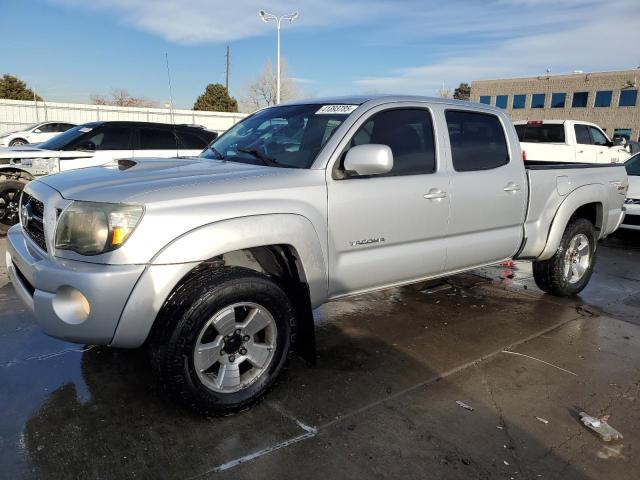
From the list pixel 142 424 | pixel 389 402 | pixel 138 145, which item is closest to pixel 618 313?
pixel 389 402

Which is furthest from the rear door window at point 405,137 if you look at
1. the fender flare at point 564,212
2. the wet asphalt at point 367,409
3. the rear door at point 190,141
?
the rear door at point 190,141

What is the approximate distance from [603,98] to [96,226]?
→ 50.7 meters

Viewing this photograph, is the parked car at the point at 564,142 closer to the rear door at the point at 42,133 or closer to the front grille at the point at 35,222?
the front grille at the point at 35,222

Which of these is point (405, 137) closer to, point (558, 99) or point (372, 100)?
point (372, 100)

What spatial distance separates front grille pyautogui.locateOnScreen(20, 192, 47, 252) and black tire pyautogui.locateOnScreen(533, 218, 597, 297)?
444cm

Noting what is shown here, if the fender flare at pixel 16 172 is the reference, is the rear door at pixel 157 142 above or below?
above

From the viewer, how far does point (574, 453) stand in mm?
2646

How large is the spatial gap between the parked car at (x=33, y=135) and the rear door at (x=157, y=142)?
46.0ft

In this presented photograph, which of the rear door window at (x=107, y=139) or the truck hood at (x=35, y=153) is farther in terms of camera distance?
the rear door window at (x=107, y=139)

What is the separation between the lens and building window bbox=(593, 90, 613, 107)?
4378cm

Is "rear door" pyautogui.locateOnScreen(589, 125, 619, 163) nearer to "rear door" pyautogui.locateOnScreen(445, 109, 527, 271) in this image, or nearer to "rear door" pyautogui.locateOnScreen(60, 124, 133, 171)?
"rear door" pyautogui.locateOnScreen(445, 109, 527, 271)

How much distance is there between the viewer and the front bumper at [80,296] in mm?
2455

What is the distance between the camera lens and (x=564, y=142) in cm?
1349

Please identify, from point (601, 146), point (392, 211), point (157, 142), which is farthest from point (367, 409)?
point (601, 146)
